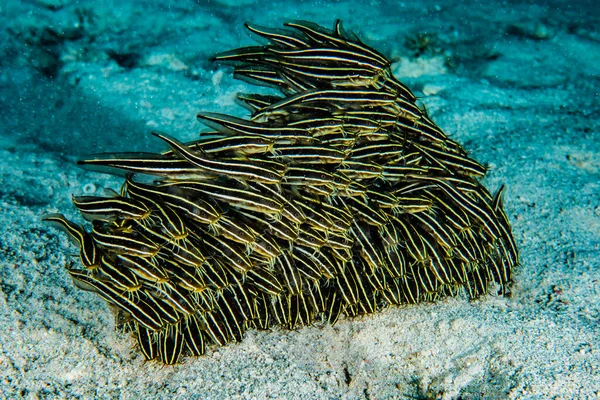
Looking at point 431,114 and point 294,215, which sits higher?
point 431,114

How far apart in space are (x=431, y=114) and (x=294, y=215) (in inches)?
217

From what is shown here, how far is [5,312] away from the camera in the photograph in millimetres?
3678

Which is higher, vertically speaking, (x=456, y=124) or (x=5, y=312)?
(x=456, y=124)

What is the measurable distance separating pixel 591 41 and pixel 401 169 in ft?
37.3

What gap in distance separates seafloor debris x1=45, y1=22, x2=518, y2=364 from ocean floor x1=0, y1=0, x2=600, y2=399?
0.38 meters

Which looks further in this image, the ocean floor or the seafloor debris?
the ocean floor

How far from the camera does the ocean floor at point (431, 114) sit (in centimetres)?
352

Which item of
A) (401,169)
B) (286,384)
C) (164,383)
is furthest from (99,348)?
(401,169)

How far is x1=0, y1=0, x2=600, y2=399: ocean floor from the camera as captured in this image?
139 inches

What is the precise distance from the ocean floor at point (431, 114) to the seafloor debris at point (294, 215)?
376 millimetres

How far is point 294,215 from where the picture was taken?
336cm

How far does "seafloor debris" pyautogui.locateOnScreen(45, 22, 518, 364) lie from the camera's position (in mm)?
3213

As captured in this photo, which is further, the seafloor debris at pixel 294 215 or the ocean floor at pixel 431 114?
the ocean floor at pixel 431 114

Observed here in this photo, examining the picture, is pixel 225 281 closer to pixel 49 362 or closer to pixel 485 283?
pixel 49 362
